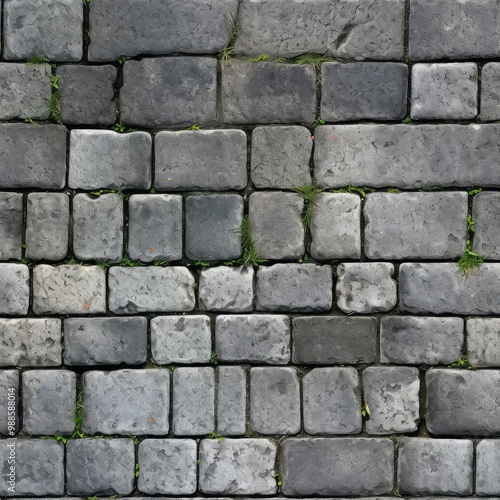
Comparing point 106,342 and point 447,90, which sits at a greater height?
point 447,90

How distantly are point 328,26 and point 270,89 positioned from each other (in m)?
0.37

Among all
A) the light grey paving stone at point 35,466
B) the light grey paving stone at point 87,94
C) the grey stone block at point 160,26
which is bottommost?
the light grey paving stone at point 35,466

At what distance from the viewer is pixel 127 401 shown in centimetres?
263

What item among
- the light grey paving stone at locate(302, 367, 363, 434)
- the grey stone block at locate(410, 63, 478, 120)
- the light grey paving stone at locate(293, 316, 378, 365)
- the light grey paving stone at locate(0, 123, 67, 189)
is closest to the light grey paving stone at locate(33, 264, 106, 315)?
the light grey paving stone at locate(0, 123, 67, 189)

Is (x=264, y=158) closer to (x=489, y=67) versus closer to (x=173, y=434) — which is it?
(x=489, y=67)

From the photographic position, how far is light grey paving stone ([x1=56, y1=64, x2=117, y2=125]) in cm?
264

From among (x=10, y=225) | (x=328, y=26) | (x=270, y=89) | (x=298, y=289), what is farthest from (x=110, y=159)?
(x=328, y=26)

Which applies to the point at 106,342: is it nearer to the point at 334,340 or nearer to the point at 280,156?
the point at 334,340

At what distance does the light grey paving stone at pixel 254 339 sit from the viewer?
2627 mm

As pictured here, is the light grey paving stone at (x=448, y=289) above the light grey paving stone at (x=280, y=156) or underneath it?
underneath

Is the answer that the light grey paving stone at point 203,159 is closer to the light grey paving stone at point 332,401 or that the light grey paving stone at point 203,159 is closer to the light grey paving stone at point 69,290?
the light grey paving stone at point 69,290

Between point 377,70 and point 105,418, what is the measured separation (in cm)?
193

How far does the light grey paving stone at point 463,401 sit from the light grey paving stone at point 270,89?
51.5 inches

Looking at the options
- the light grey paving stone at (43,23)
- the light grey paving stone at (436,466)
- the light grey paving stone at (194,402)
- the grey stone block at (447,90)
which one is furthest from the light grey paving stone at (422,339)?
the light grey paving stone at (43,23)
